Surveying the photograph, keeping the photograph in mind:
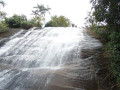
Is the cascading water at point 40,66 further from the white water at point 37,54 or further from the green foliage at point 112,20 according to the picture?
the green foliage at point 112,20

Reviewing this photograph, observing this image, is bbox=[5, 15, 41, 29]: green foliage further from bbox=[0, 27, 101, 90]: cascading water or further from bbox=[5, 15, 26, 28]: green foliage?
bbox=[0, 27, 101, 90]: cascading water

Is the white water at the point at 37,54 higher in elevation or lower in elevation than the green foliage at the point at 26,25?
lower

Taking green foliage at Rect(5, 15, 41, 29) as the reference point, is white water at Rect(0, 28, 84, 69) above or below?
below

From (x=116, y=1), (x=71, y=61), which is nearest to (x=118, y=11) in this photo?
(x=116, y=1)

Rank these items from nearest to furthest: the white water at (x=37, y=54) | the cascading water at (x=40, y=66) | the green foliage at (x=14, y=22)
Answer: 1. the cascading water at (x=40, y=66)
2. the white water at (x=37, y=54)
3. the green foliage at (x=14, y=22)

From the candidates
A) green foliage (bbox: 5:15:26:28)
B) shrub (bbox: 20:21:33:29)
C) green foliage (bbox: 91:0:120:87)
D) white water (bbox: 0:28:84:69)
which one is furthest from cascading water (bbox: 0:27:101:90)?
green foliage (bbox: 5:15:26:28)

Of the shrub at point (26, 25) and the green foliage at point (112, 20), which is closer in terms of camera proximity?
the green foliage at point (112, 20)

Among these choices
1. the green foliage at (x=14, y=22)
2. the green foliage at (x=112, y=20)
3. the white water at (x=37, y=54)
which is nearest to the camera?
the green foliage at (x=112, y=20)

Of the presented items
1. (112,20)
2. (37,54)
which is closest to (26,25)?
(37,54)

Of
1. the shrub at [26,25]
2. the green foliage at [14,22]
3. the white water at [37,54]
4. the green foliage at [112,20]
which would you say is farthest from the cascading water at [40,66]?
the green foliage at [14,22]

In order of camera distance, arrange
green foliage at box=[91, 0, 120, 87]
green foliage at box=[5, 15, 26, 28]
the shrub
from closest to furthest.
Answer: green foliage at box=[91, 0, 120, 87], the shrub, green foliage at box=[5, 15, 26, 28]

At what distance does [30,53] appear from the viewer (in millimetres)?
5957

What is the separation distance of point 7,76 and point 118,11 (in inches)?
173

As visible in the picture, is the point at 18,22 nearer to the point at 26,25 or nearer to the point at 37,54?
the point at 26,25
